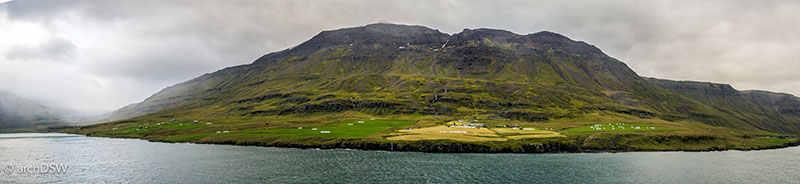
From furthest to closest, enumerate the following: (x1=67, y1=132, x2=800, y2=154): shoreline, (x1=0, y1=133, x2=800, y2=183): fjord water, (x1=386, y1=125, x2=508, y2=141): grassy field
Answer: (x1=386, y1=125, x2=508, y2=141): grassy field < (x1=67, y1=132, x2=800, y2=154): shoreline < (x1=0, y1=133, x2=800, y2=183): fjord water

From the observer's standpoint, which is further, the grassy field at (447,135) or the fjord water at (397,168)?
the grassy field at (447,135)

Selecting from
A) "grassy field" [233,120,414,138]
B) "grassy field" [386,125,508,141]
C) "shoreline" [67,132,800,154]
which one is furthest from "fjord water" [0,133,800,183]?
"grassy field" [233,120,414,138]

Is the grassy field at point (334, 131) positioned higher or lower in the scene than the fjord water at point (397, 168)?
higher

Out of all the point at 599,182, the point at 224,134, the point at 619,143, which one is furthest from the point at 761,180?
the point at 224,134

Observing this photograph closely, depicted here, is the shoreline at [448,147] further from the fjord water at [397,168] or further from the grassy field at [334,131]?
the grassy field at [334,131]

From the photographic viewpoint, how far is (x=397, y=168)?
90.6m

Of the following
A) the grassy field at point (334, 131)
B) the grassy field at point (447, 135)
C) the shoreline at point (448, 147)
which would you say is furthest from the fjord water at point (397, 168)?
the grassy field at point (334, 131)

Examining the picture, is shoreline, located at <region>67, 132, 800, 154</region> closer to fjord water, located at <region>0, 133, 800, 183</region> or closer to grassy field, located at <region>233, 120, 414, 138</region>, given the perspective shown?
fjord water, located at <region>0, 133, 800, 183</region>

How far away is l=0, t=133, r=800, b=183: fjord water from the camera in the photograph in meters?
77.8

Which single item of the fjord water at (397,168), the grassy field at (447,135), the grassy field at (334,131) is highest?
the grassy field at (334,131)

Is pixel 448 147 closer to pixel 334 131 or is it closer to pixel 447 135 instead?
pixel 447 135

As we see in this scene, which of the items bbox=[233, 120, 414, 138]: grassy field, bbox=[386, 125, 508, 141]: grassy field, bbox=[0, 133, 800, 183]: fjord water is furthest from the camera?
bbox=[233, 120, 414, 138]: grassy field

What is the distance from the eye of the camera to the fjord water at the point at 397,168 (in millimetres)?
77750

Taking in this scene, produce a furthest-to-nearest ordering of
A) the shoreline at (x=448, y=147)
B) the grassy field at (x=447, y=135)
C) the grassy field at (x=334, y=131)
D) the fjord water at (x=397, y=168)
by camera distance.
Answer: the grassy field at (x=334, y=131), the grassy field at (x=447, y=135), the shoreline at (x=448, y=147), the fjord water at (x=397, y=168)
